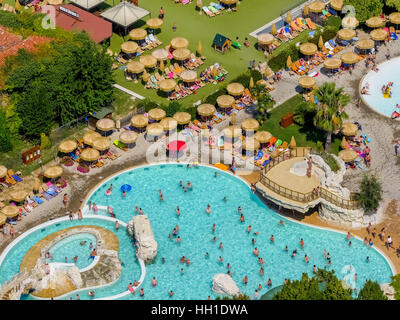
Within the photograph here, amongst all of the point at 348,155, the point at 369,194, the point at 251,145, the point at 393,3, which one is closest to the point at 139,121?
the point at 251,145

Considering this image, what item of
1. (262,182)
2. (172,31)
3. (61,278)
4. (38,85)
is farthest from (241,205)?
(172,31)

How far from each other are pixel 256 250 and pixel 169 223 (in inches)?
323

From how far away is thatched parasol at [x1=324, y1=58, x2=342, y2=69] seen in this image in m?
94.3

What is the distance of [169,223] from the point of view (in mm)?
78312

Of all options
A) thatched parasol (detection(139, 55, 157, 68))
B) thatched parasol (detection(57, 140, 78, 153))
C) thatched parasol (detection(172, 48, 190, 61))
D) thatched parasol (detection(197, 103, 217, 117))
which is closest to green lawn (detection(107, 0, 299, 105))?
thatched parasol (detection(139, 55, 157, 68))

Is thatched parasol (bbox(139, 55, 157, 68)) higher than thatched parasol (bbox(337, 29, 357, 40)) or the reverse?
the reverse

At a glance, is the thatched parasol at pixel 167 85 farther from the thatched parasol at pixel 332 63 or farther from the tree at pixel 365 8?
the tree at pixel 365 8

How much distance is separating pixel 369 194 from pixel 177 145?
1919 cm

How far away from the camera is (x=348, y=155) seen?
82562 millimetres

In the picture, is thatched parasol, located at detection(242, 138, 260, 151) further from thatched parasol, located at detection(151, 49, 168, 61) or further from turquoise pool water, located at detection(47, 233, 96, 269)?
turquoise pool water, located at detection(47, 233, 96, 269)

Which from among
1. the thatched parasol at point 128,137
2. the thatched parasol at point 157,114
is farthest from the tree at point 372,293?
the thatched parasol at point 157,114

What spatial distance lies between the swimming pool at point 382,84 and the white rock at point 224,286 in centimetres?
2810

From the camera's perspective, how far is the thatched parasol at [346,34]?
326ft

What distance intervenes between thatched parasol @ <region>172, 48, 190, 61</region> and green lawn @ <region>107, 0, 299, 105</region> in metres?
2.39
